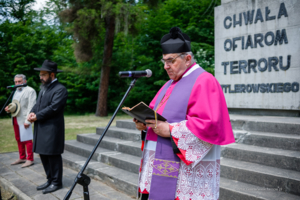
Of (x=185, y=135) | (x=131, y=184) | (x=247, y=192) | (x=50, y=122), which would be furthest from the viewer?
(x=50, y=122)


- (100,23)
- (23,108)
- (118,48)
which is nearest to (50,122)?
(23,108)

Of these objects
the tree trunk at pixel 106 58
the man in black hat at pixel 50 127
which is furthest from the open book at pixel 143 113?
the tree trunk at pixel 106 58

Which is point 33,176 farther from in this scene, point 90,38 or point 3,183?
point 90,38

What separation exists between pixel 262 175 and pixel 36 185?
12.8 ft

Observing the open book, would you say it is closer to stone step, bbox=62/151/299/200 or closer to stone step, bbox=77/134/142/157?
stone step, bbox=62/151/299/200

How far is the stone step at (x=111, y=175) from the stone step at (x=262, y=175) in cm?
154

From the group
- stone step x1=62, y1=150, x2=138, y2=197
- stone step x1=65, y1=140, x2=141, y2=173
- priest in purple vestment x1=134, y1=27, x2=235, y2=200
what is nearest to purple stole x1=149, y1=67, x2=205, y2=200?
priest in purple vestment x1=134, y1=27, x2=235, y2=200

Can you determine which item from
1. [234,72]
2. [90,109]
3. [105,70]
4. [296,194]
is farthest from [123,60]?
[296,194]

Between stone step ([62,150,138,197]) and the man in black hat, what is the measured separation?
844 millimetres

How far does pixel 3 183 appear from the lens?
4.80 meters

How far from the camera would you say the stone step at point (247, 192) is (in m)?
3.05

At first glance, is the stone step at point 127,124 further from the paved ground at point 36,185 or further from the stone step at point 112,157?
the paved ground at point 36,185

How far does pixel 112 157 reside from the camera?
211 inches

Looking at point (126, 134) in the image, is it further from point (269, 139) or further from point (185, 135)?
point (185, 135)
